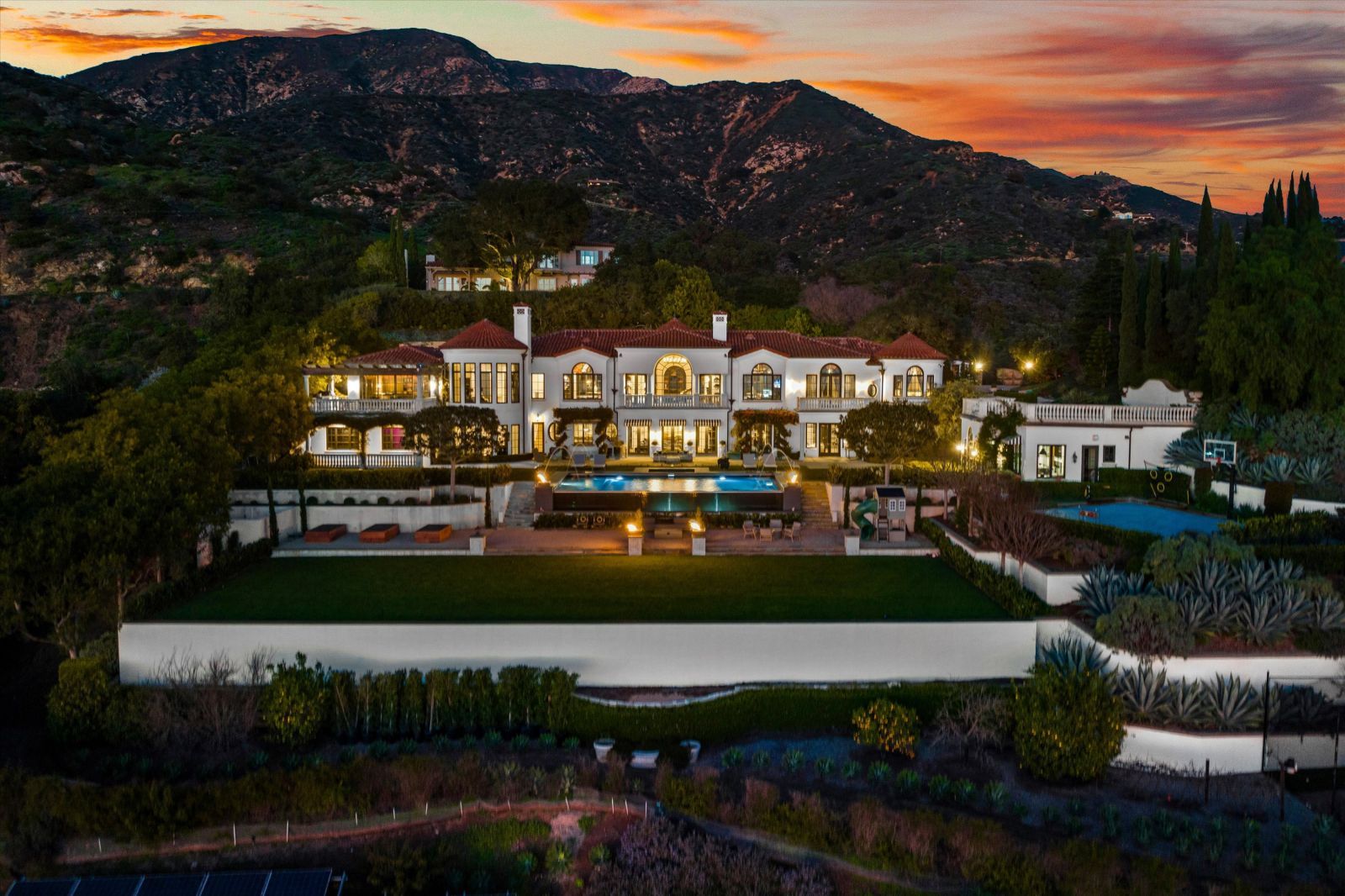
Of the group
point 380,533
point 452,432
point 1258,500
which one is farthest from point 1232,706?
point 452,432

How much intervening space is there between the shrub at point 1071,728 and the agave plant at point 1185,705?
2.99 feet

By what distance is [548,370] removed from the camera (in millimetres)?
39812

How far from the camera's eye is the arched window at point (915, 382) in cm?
4122

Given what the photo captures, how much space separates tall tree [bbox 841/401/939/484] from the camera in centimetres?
2958

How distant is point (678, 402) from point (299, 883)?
93.9ft

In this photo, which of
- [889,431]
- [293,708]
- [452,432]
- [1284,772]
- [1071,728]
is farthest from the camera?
[452,432]

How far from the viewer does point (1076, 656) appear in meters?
17.4


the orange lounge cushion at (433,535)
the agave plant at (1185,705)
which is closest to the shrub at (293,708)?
the orange lounge cushion at (433,535)

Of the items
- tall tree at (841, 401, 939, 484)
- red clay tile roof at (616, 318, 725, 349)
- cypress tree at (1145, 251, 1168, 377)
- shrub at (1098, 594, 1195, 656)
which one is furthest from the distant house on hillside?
shrub at (1098, 594, 1195, 656)

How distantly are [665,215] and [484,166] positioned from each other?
32165 mm

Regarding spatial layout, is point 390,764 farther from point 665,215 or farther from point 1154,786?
point 665,215

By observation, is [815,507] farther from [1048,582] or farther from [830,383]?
[1048,582]

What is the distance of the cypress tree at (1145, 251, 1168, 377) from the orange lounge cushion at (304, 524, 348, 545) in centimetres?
3065

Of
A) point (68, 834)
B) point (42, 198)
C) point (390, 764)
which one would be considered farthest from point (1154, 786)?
point (42, 198)
